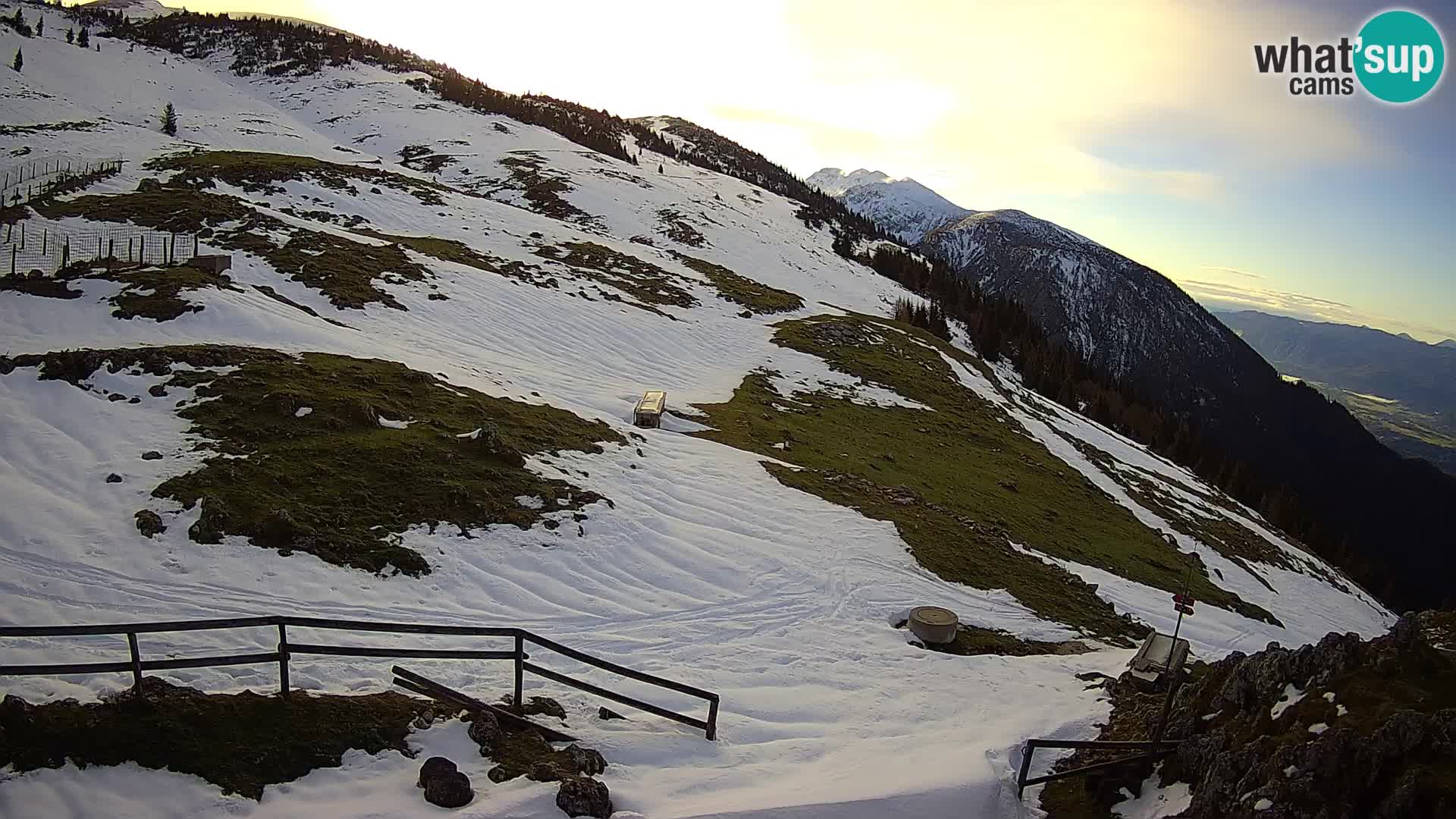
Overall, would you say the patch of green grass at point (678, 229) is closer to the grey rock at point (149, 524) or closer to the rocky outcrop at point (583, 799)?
the grey rock at point (149, 524)

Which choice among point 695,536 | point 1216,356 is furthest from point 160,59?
point 1216,356

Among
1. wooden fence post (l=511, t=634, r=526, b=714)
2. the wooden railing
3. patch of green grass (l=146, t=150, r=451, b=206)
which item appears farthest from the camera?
patch of green grass (l=146, t=150, r=451, b=206)

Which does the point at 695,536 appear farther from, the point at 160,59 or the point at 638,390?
the point at 160,59

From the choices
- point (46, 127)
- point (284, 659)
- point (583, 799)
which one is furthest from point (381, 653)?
point (46, 127)

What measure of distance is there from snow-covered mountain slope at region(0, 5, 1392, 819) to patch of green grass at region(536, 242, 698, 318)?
2.61 m

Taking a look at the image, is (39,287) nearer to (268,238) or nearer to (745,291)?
(268,238)

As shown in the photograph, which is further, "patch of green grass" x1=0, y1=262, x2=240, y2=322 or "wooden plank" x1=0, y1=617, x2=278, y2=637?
"patch of green grass" x1=0, y1=262, x2=240, y2=322

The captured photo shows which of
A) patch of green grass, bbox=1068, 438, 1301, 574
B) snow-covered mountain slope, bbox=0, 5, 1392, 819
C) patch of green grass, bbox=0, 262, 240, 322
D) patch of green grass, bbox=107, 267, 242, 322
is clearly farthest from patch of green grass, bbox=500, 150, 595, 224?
patch of green grass, bbox=1068, 438, 1301, 574

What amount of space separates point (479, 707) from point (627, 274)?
137 feet

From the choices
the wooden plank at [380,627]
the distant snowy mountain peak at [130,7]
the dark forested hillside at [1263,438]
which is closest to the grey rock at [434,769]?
the wooden plank at [380,627]

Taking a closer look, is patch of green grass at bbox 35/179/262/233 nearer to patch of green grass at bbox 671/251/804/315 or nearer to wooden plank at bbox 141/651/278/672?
patch of green grass at bbox 671/251/804/315

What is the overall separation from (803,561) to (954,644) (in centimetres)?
399

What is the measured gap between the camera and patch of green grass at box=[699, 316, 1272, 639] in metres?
20.0

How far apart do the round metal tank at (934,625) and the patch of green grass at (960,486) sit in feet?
11.4
